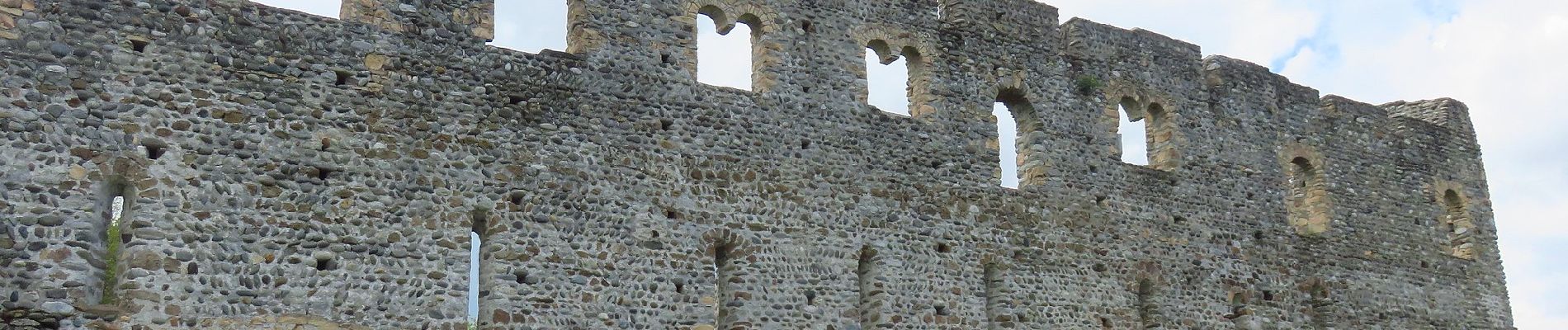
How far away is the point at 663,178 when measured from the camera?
12.7m

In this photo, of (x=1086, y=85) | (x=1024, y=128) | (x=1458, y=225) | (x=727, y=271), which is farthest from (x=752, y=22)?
(x=1458, y=225)

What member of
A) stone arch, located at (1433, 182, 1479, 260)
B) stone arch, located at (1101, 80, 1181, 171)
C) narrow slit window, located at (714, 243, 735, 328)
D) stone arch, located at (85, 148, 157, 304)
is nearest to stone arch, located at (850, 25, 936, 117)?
stone arch, located at (1101, 80, 1181, 171)

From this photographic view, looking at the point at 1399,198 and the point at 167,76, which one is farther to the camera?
the point at 1399,198

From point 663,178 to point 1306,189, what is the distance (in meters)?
9.65

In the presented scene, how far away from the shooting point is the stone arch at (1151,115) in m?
16.3

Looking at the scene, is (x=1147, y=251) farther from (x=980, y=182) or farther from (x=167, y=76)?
(x=167, y=76)

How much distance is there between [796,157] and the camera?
13578 millimetres

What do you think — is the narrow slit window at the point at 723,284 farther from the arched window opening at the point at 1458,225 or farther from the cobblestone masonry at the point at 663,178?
the arched window opening at the point at 1458,225

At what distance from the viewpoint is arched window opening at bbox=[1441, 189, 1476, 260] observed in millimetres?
19484

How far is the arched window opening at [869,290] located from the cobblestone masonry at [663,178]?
0.03 m

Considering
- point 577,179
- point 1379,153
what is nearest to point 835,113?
point 577,179

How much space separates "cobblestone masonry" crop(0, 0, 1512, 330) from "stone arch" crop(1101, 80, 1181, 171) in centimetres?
5

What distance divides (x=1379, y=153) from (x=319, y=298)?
14.4 meters

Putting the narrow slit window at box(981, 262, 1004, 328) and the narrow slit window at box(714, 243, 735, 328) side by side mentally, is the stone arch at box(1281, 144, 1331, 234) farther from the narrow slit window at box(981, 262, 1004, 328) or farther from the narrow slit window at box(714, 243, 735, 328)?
the narrow slit window at box(714, 243, 735, 328)
